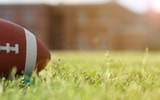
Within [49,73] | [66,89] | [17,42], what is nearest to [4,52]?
[17,42]

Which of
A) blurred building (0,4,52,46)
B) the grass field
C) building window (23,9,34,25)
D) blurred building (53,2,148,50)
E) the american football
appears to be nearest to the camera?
the grass field

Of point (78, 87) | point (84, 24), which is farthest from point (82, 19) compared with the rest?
point (78, 87)

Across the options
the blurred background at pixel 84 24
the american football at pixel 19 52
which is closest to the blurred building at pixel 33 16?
the blurred background at pixel 84 24

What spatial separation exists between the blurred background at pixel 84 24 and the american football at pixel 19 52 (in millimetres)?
48486

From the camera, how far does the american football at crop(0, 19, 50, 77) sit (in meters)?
4.34

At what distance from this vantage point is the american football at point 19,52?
4.34 metres

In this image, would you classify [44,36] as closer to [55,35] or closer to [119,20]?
[55,35]

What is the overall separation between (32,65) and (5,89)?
81 cm

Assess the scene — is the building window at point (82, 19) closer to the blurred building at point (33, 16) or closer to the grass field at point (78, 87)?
the blurred building at point (33, 16)

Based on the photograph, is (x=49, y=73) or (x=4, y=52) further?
(x=49, y=73)

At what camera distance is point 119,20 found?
5406 cm

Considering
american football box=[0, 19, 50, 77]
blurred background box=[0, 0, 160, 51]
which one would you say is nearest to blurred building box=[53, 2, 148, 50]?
blurred background box=[0, 0, 160, 51]

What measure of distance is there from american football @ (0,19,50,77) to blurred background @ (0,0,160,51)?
4849cm

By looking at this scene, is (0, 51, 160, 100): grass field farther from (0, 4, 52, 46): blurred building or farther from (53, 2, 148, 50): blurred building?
(0, 4, 52, 46): blurred building
